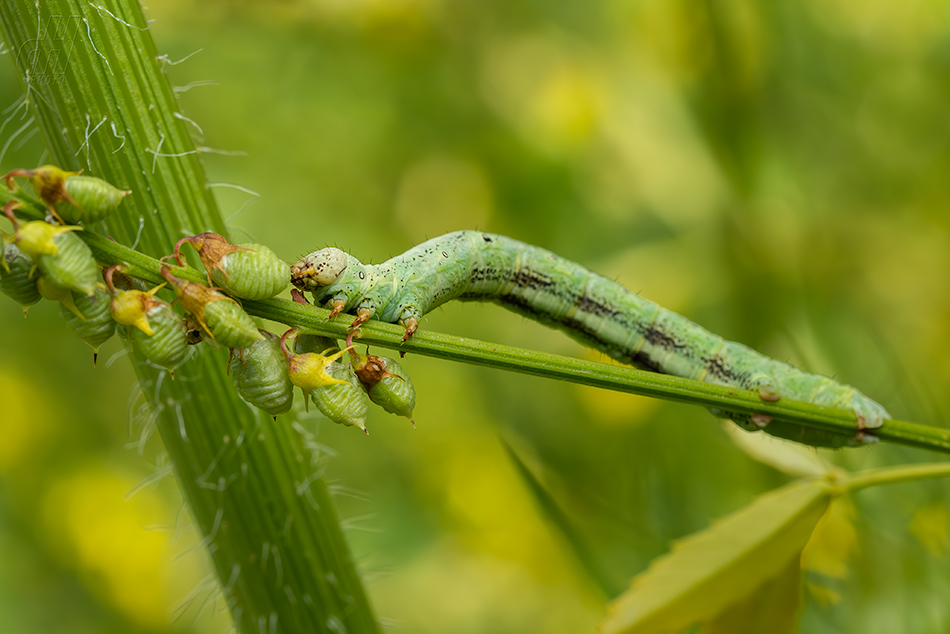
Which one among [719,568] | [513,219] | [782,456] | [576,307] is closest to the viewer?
[719,568]

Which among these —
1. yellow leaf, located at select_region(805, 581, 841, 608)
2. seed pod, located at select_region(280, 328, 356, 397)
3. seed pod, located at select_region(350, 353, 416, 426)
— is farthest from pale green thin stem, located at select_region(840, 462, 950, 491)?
seed pod, located at select_region(280, 328, 356, 397)

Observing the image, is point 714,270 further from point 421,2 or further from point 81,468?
point 81,468

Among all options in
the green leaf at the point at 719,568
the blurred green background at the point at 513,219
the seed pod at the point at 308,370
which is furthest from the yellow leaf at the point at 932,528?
the seed pod at the point at 308,370

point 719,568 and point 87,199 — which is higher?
point 87,199

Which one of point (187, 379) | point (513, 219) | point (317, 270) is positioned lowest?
point (187, 379)

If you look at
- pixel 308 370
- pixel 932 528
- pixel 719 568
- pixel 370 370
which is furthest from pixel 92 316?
pixel 932 528

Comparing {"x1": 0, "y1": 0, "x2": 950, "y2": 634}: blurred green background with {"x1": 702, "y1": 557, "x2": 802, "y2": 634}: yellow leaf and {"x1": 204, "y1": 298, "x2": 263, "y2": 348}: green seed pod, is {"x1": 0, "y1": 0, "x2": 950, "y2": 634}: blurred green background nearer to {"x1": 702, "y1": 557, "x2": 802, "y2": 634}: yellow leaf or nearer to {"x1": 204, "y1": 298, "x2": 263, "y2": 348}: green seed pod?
{"x1": 702, "y1": 557, "x2": 802, "y2": 634}: yellow leaf

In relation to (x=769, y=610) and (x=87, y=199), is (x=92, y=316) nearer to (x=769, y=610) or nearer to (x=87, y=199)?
(x=87, y=199)
